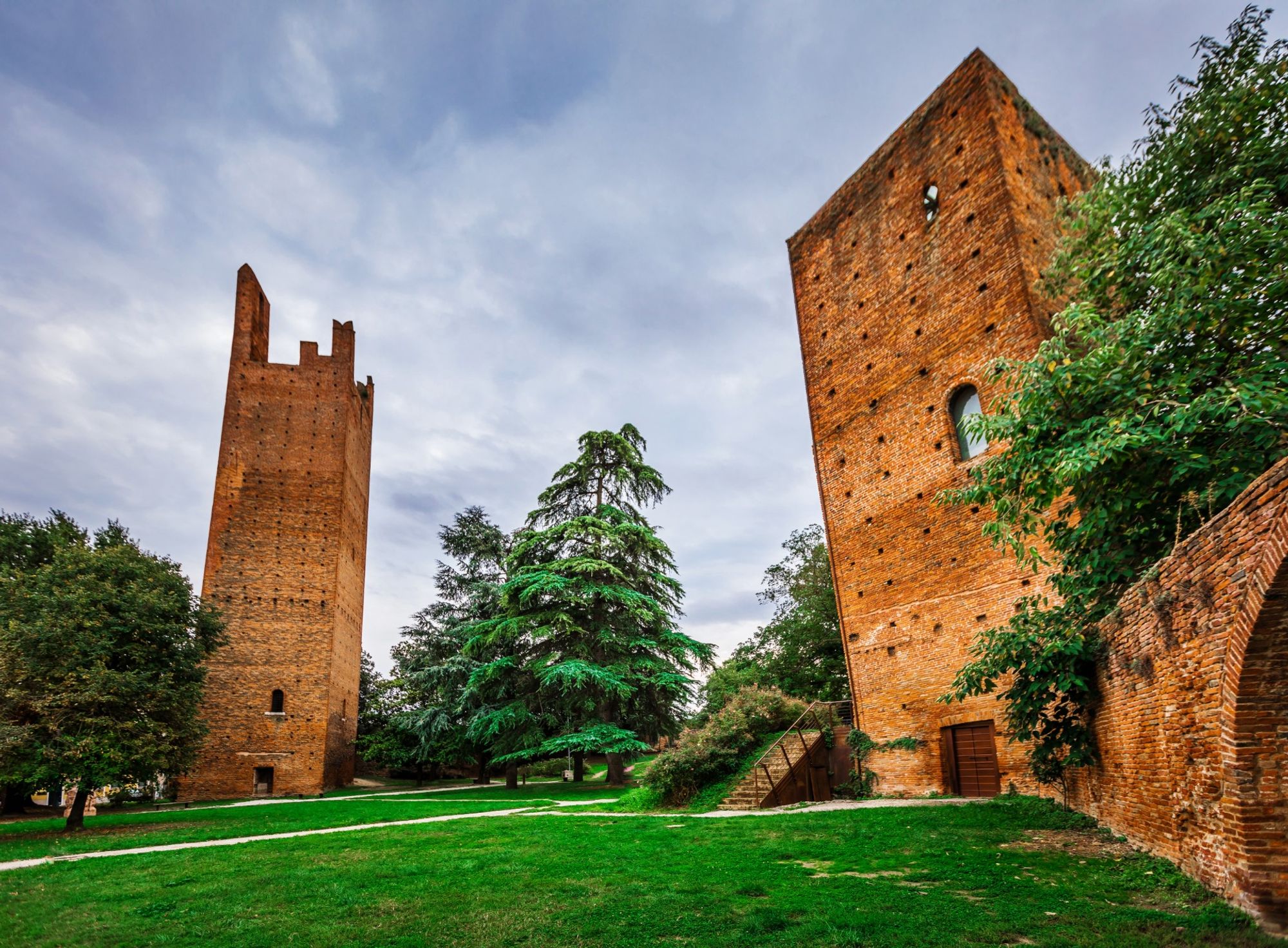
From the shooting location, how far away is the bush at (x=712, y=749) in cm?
1336

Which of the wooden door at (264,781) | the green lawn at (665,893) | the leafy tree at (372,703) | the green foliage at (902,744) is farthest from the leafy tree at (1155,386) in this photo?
the leafy tree at (372,703)

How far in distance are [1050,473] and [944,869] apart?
14.3ft

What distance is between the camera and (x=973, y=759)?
468 inches

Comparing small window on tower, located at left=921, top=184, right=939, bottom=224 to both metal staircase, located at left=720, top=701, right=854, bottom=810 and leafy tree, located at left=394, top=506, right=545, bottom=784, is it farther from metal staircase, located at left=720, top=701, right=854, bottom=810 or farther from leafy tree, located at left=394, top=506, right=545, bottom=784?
leafy tree, located at left=394, top=506, right=545, bottom=784

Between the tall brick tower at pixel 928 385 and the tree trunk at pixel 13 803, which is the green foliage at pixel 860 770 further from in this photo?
the tree trunk at pixel 13 803

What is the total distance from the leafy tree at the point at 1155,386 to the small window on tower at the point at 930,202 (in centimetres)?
527

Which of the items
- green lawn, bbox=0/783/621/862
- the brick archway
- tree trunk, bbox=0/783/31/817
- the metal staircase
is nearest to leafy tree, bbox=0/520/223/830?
green lawn, bbox=0/783/621/862

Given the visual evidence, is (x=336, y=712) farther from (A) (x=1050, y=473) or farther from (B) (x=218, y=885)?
(A) (x=1050, y=473)

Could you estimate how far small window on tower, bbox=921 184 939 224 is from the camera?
14.3 metres

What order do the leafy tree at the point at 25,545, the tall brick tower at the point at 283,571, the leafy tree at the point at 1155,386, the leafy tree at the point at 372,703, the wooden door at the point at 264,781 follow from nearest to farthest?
the leafy tree at the point at 1155,386 < the leafy tree at the point at 25,545 < the wooden door at the point at 264,781 < the tall brick tower at the point at 283,571 < the leafy tree at the point at 372,703

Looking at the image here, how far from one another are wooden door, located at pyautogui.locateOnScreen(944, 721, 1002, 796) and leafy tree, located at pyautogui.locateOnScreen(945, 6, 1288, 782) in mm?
3244

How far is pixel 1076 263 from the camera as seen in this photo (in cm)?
917

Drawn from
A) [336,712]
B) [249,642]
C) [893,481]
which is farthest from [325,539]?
[893,481]

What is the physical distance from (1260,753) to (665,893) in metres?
4.21
